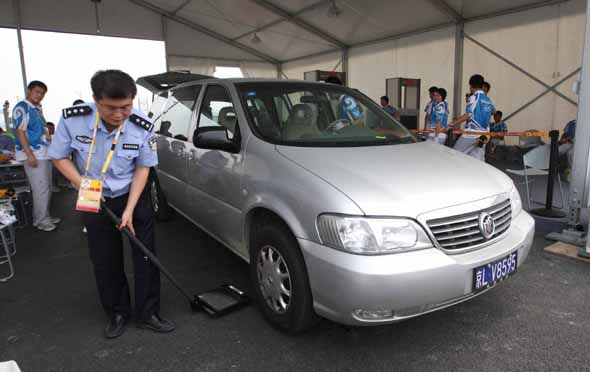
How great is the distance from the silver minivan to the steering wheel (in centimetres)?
2

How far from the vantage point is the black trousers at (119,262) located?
2.34m

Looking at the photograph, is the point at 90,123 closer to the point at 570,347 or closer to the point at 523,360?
the point at 523,360

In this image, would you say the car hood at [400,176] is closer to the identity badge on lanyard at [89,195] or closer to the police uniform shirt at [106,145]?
the police uniform shirt at [106,145]

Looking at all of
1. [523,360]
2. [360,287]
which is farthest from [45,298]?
[523,360]

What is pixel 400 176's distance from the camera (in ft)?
7.14

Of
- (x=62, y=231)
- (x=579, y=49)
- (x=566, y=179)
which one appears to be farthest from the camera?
(x=579, y=49)

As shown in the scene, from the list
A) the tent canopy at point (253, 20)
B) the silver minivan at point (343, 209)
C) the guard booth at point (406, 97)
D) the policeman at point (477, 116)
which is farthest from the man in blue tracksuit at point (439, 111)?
the silver minivan at point (343, 209)

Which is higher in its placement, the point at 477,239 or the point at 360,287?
the point at 477,239

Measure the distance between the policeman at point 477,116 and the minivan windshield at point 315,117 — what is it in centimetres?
303

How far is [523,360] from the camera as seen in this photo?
6.98 ft

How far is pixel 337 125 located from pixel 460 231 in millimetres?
1251

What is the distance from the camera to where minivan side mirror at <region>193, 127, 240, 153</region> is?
2721 millimetres

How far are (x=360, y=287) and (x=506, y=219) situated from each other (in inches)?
43.2

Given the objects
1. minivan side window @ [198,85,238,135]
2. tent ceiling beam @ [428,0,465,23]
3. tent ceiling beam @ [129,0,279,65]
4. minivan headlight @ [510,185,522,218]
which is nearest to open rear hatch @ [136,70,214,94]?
minivan side window @ [198,85,238,135]
